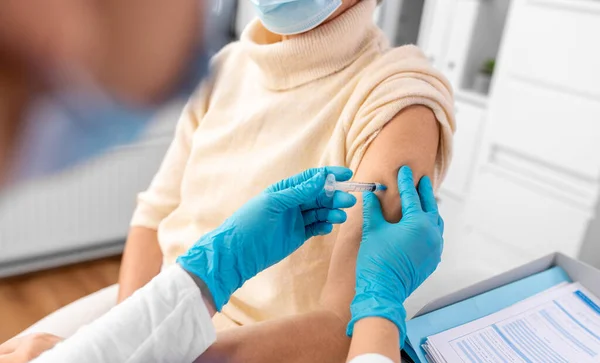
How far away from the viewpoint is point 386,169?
2.89 feet

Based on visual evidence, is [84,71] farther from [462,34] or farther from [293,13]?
[462,34]

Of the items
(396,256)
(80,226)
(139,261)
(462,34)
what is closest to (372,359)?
(396,256)

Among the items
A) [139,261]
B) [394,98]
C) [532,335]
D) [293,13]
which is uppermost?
[293,13]

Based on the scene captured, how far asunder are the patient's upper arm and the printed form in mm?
165

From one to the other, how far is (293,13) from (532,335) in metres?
0.67

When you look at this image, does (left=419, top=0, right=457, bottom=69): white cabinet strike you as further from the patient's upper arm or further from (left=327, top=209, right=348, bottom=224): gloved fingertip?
(left=327, top=209, right=348, bottom=224): gloved fingertip

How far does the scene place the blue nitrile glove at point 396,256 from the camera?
2.59 feet

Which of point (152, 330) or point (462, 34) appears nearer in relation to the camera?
point (152, 330)

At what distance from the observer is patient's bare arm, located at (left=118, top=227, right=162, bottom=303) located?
121 cm

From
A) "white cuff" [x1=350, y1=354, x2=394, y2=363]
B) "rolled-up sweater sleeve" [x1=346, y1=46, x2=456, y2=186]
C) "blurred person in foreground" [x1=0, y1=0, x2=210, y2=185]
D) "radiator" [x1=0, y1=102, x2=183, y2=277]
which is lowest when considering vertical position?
"radiator" [x1=0, y1=102, x2=183, y2=277]

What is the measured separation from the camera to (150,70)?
10.6 inches

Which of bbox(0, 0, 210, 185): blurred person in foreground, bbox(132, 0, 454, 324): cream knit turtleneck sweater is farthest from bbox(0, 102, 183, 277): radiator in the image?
bbox(0, 0, 210, 185): blurred person in foreground

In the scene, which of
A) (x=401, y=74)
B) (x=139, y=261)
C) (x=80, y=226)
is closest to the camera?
(x=401, y=74)

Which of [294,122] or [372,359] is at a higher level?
[294,122]
